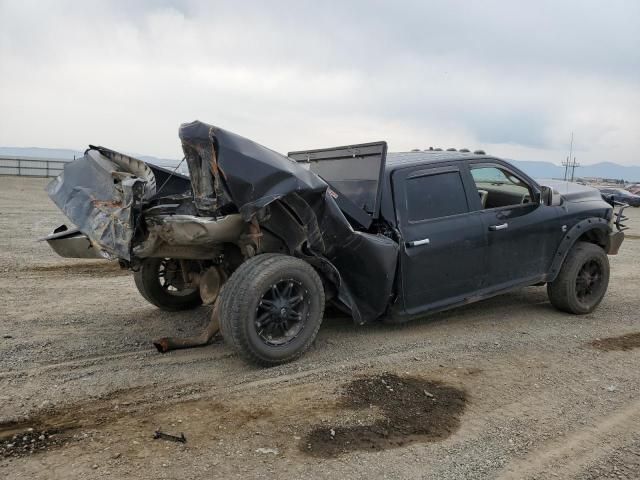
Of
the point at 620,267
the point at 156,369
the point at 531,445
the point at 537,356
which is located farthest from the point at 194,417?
the point at 620,267

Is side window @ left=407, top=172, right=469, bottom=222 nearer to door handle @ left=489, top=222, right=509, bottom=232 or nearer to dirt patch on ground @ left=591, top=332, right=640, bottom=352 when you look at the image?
door handle @ left=489, top=222, right=509, bottom=232

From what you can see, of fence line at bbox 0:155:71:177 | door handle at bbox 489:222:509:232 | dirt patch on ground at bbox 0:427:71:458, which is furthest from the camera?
fence line at bbox 0:155:71:177

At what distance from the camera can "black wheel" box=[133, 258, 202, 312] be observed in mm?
5539

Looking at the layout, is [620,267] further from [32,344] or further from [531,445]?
[32,344]

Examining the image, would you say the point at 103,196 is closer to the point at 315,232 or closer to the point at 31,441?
the point at 315,232

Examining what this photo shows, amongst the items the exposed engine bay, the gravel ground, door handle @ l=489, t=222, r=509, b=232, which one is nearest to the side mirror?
door handle @ l=489, t=222, r=509, b=232

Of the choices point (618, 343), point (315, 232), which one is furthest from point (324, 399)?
point (618, 343)

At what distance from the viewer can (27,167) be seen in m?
33.6

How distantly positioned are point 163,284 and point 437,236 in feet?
9.28

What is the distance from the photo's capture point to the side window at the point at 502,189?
18.5 ft

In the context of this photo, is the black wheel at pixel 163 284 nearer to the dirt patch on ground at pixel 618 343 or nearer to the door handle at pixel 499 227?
the door handle at pixel 499 227

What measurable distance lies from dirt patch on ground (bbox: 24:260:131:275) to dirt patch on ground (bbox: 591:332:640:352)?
19.2 feet

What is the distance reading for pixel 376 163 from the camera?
194 inches

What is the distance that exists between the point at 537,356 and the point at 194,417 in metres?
3.00
